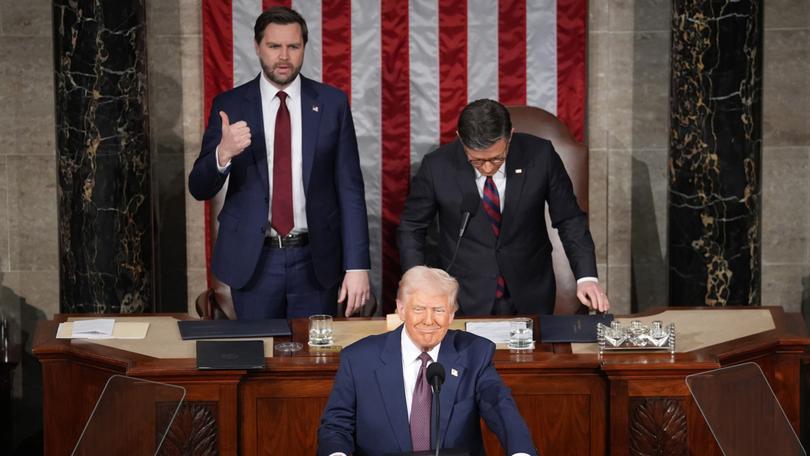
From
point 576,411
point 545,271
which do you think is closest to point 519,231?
point 545,271

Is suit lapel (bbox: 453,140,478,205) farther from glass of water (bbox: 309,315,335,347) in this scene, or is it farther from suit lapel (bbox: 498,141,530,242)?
glass of water (bbox: 309,315,335,347)

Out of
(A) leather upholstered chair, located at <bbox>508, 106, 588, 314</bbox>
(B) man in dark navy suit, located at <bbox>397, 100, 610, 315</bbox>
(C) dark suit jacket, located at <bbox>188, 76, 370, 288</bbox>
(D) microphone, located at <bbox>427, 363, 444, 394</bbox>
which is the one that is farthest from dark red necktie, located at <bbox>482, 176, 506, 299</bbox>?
(D) microphone, located at <bbox>427, 363, 444, 394</bbox>

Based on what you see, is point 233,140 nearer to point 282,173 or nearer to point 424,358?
point 282,173

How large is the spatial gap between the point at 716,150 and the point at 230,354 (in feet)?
10.4

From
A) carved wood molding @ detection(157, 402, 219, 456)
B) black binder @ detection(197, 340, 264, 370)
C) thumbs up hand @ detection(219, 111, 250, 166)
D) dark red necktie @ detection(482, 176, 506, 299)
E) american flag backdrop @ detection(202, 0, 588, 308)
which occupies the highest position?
american flag backdrop @ detection(202, 0, 588, 308)

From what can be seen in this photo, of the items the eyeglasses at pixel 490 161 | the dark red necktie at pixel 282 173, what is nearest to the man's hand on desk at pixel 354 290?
the dark red necktie at pixel 282 173

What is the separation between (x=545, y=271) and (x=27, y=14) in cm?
341

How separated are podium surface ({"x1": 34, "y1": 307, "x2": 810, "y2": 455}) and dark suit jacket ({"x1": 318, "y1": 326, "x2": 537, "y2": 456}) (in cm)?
76

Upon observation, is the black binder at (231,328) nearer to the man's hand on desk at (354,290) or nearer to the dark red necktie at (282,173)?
the man's hand on desk at (354,290)

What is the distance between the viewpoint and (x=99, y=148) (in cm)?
651

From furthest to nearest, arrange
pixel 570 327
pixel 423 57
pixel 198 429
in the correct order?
pixel 423 57 < pixel 570 327 < pixel 198 429

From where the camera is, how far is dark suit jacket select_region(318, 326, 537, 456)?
361 cm

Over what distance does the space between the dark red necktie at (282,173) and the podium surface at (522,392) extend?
0.88m

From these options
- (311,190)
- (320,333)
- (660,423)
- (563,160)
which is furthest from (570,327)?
(563,160)
